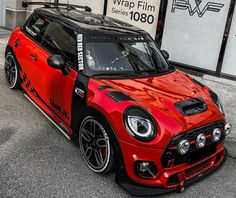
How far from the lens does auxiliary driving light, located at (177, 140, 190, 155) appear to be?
3.40 meters

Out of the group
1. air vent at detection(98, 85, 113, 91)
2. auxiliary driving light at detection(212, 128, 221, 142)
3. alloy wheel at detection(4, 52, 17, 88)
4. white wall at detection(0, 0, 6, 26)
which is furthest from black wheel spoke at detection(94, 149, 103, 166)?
white wall at detection(0, 0, 6, 26)

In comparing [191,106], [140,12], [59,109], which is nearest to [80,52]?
[59,109]

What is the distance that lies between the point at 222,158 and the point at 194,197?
0.83 meters

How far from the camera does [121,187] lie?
359cm

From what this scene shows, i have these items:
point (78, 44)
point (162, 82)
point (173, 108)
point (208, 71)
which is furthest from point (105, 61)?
point (208, 71)

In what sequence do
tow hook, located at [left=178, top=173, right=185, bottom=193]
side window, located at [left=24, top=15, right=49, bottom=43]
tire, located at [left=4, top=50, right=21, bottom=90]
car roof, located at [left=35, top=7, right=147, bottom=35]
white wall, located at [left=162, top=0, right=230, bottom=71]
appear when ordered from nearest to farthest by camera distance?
tow hook, located at [left=178, top=173, right=185, bottom=193] → car roof, located at [left=35, top=7, right=147, bottom=35] → side window, located at [left=24, top=15, right=49, bottom=43] → tire, located at [left=4, top=50, right=21, bottom=90] → white wall, located at [left=162, top=0, right=230, bottom=71]

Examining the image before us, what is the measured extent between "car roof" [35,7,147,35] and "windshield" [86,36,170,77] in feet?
0.46

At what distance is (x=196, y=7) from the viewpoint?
8156mm

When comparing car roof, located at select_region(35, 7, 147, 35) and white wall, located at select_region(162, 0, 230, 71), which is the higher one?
car roof, located at select_region(35, 7, 147, 35)

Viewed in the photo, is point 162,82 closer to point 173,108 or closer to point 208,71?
point 173,108

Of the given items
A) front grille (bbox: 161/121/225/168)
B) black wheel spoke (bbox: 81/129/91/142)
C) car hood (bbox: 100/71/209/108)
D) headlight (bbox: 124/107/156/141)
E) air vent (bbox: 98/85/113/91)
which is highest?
air vent (bbox: 98/85/113/91)

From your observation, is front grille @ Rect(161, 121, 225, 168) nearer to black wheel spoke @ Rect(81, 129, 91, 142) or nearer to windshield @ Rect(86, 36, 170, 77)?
black wheel spoke @ Rect(81, 129, 91, 142)

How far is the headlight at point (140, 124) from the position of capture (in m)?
3.36

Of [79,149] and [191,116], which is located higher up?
[191,116]
